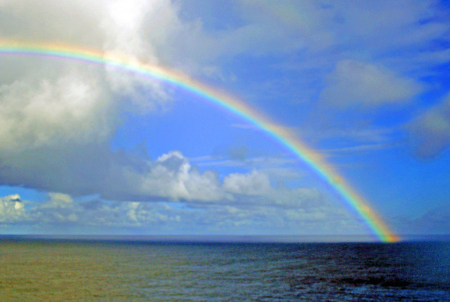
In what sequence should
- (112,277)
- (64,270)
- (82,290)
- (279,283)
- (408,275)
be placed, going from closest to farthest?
(82,290)
(279,283)
(112,277)
(408,275)
(64,270)

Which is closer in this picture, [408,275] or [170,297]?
[170,297]

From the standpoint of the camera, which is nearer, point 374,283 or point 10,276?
point 374,283

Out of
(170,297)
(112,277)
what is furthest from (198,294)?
(112,277)

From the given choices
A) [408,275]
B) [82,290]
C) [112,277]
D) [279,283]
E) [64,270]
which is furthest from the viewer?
[64,270]

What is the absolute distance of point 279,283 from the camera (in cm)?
6356

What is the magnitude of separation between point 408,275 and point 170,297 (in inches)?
1994

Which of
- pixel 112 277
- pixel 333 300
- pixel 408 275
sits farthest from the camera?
pixel 408 275

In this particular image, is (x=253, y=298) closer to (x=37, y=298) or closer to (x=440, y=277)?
(x=37, y=298)

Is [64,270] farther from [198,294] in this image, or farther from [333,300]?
[333,300]

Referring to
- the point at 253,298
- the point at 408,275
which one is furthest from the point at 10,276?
the point at 408,275

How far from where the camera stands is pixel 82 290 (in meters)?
56.2

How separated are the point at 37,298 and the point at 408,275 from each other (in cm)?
6567

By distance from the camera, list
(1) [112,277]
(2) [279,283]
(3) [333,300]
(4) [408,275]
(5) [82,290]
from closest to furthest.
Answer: (3) [333,300] → (5) [82,290] → (2) [279,283] → (1) [112,277] → (4) [408,275]

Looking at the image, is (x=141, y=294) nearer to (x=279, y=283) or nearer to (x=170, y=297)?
(x=170, y=297)
